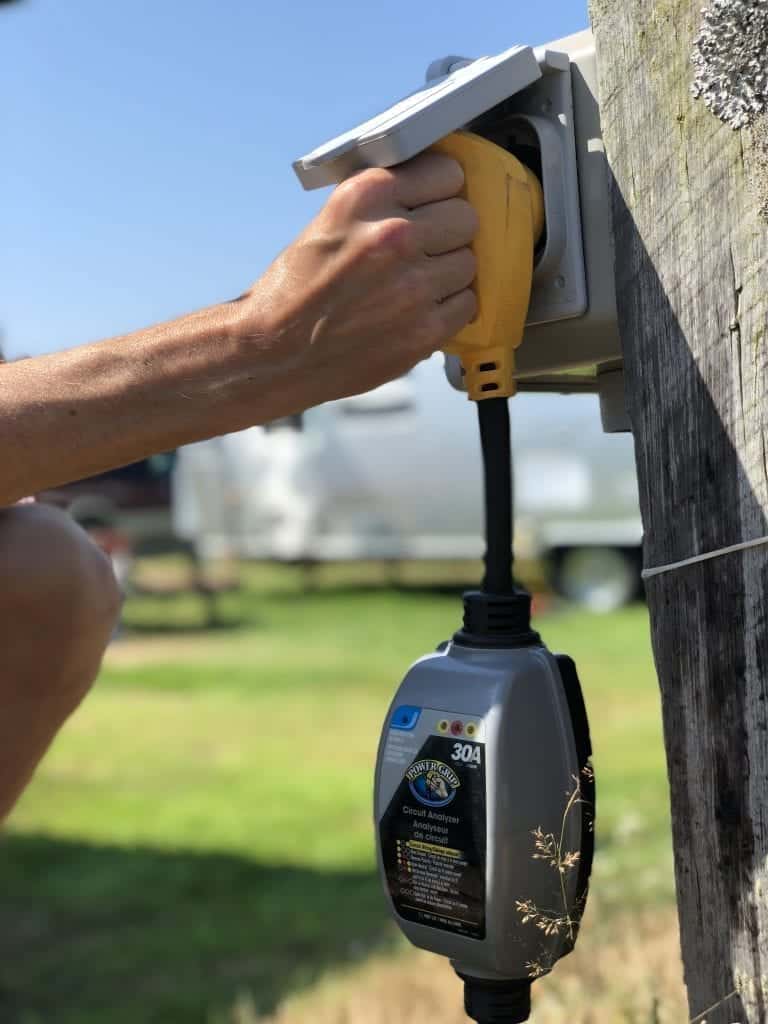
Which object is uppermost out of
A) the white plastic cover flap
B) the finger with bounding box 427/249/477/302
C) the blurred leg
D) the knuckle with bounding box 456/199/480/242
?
the white plastic cover flap

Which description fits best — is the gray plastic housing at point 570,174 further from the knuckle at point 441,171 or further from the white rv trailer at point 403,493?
the white rv trailer at point 403,493

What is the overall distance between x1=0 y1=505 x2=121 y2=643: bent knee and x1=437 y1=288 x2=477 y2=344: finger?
2.61ft

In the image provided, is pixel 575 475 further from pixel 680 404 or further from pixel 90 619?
pixel 680 404

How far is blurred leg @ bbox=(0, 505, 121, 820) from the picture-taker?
164 cm

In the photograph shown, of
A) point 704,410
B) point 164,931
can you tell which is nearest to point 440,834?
point 704,410

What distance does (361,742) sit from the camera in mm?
5148

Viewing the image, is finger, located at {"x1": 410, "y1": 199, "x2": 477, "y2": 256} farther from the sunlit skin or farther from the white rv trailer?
the white rv trailer

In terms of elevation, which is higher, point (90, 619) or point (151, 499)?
point (151, 499)

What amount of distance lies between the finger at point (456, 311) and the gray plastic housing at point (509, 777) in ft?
1.02

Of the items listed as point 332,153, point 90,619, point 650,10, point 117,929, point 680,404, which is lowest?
point 117,929

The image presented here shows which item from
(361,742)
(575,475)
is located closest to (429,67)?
(361,742)

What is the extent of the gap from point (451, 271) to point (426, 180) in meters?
0.08

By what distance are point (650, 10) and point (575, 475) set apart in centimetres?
693

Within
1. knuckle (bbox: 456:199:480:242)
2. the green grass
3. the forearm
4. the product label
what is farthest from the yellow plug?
the green grass
